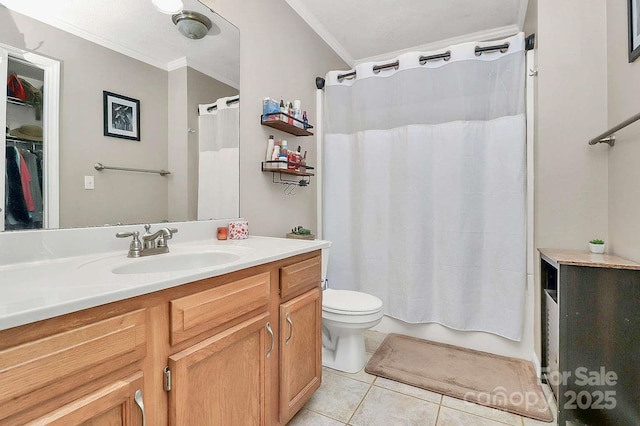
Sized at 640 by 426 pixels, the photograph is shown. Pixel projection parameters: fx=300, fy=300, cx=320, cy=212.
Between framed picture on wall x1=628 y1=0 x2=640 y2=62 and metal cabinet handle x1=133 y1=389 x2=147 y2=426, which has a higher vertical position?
framed picture on wall x1=628 y1=0 x2=640 y2=62

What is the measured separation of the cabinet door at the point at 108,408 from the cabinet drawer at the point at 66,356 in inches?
1.7

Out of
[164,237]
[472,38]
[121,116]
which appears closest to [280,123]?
[121,116]

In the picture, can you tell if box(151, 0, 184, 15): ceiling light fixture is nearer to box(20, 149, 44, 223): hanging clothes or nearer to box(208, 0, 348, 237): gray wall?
box(208, 0, 348, 237): gray wall

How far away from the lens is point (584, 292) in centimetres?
134

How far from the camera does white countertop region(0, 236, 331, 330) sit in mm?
583

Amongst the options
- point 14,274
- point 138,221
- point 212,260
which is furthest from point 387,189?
point 14,274

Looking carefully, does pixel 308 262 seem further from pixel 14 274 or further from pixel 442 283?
pixel 442 283

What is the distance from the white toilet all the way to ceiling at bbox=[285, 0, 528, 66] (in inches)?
69.9

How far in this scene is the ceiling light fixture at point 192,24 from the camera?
4.80ft

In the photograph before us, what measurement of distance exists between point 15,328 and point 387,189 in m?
2.12

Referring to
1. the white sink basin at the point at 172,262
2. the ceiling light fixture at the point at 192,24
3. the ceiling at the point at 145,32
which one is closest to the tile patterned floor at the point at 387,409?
the white sink basin at the point at 172,262

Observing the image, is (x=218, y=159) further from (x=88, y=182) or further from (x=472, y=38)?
(x=472, y=38)

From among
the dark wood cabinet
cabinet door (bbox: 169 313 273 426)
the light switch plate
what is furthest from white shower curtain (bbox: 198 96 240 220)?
the dark wood cabinet

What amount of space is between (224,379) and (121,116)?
1.11 m
